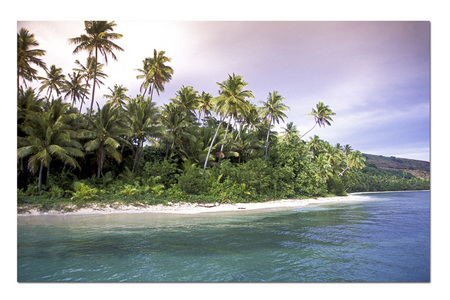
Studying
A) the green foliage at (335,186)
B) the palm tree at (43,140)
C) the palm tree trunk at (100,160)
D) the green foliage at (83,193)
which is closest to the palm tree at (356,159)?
the green foliage at (335,186)

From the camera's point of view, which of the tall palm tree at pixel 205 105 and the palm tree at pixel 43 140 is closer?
the palm tree at pixel 43 140

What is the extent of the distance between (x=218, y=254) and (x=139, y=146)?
40.0 feet

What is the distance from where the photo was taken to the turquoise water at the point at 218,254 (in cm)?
404

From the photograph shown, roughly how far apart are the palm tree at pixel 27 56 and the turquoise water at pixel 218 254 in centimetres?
350

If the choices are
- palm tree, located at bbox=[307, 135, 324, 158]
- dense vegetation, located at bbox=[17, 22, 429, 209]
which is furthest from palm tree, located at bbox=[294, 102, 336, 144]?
palm tree, located at bbox=[307, 135, 324, 158]

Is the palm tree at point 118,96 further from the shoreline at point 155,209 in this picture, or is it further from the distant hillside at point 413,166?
the distant hillside at point 413,166

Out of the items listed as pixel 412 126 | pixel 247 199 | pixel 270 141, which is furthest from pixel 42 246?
pixel 270 141

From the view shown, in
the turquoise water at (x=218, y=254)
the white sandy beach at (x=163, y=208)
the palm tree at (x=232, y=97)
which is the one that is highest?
the palm tree at (x=232, y=97)

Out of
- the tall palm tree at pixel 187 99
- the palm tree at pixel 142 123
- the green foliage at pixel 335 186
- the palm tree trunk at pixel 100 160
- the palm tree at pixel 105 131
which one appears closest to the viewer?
the palm tree at pixel 105 131

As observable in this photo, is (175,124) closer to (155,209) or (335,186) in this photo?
(155,209)

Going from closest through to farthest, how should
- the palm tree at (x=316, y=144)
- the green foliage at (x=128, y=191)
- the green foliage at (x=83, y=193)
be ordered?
the green foliage at (x=83, y=193) → the green foliage at (x=128, y=191) → the palm tree at (x=316, y=144)
